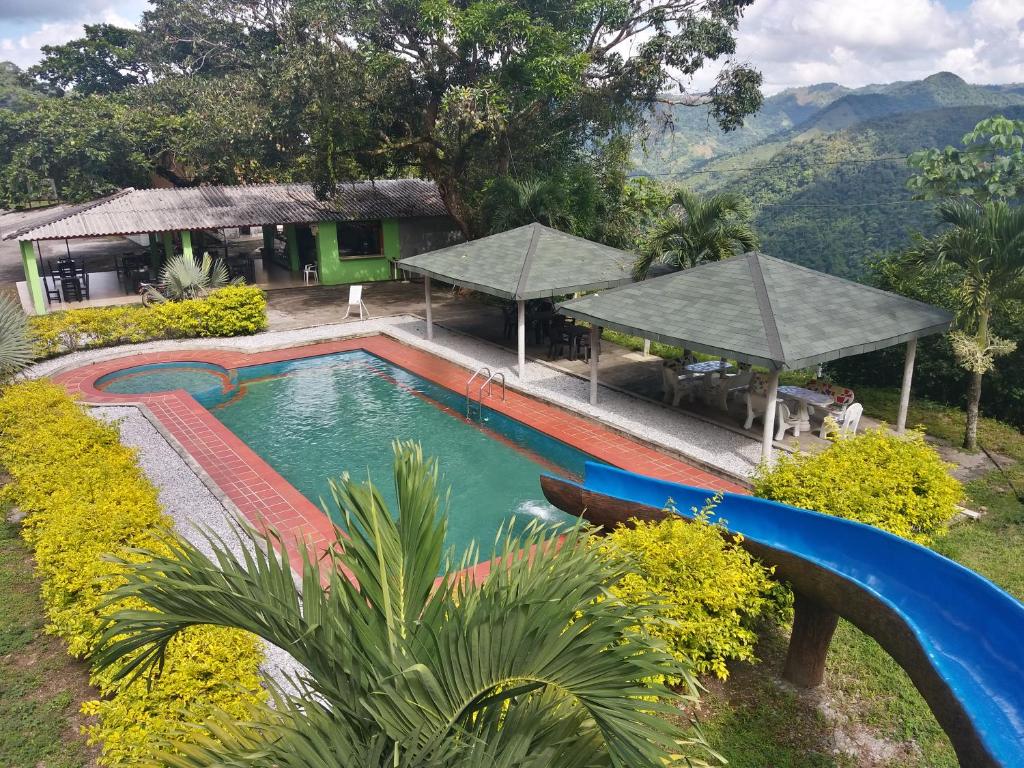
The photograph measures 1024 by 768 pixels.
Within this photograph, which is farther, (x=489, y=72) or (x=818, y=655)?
(x=489, y=72)

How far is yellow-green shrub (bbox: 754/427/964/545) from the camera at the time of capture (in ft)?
23.1

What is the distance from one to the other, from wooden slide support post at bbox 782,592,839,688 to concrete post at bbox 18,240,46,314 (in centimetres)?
2230

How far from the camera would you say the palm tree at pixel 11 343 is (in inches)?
519

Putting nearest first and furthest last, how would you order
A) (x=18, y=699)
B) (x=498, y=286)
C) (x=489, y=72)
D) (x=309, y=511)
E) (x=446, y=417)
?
(x=18, y=699) < (x=309, y=511) < (x=446, y=417) < (x=498, y=286) < (x=489, y=72)

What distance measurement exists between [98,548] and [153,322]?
509 inches

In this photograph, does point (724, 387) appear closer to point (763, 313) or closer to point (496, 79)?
point (763, 313)

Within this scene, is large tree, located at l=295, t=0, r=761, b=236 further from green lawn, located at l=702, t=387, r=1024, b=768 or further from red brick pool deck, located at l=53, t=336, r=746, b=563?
green lawn, located at l=702, t=387, r=1024, b=768

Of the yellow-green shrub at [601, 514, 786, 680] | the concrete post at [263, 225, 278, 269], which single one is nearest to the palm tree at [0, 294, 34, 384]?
the yellow-green shrub at [601, 514, 786, 680]

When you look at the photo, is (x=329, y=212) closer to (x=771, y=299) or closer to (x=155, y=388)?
(x=155, y=388)

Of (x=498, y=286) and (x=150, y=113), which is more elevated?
(x=150, y=113)

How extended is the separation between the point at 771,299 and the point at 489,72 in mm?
13219

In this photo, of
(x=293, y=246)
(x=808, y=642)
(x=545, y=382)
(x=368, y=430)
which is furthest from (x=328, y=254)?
(x=808, y=642)

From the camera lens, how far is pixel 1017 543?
851 cm

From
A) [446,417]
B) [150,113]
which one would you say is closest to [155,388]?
[446,417]
